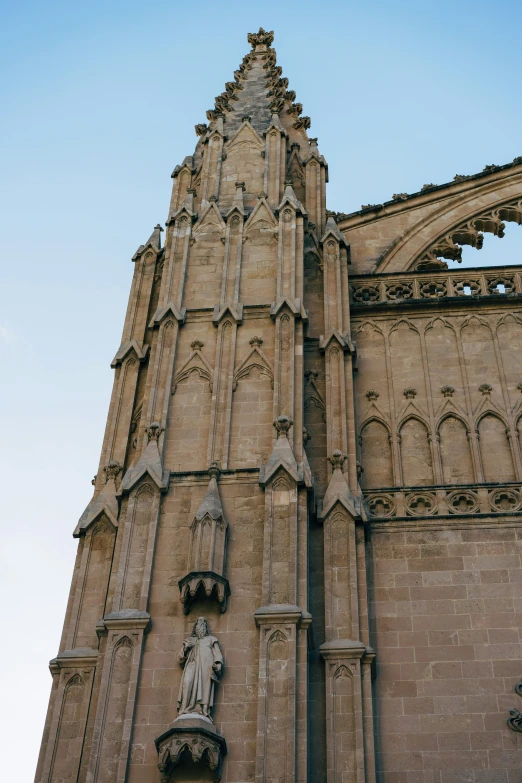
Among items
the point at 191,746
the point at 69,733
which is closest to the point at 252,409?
the point at 69,733

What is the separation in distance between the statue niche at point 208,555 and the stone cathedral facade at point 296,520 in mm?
34

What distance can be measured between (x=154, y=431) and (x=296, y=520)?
3.02 metres

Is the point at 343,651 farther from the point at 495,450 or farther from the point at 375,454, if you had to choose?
the point at 495,450

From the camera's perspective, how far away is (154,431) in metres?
17.9

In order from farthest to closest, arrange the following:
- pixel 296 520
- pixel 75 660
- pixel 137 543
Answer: pixel 137 543 < pixel 296 520 < pixel 75 660

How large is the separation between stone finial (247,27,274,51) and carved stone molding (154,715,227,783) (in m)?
22.0

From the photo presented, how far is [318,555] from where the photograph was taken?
16.7 metres

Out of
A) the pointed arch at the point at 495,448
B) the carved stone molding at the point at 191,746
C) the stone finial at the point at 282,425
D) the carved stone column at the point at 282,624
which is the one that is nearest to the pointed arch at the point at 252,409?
the stone finial at the point at 282,425

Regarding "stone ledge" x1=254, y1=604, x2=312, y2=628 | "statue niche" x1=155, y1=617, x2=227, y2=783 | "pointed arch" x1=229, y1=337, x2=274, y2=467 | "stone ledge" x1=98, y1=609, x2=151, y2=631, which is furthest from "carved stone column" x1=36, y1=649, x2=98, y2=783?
"pointed arch" x1=229, y1=337, x2=274, y2=467

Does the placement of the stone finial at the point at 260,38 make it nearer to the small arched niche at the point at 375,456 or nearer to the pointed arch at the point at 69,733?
the small arched niche at the point at 375,456

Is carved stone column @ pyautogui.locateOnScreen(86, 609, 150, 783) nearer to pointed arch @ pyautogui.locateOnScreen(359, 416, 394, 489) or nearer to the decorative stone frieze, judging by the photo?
the decorative stone frieze

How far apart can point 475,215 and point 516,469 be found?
8.31m

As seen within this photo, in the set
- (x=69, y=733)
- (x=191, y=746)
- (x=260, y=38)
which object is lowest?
(x=191, y=746)

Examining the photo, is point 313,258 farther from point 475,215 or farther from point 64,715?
point 64,715
